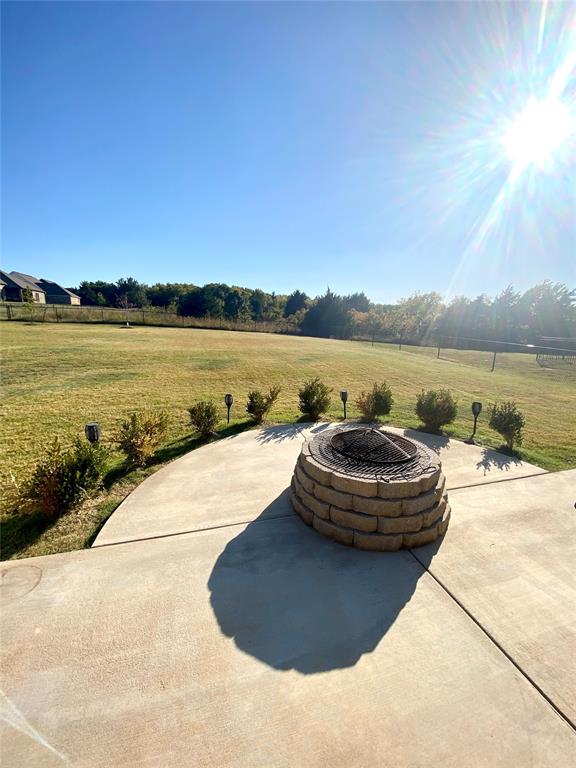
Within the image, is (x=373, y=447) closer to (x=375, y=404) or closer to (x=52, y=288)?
(x=375, y=404)

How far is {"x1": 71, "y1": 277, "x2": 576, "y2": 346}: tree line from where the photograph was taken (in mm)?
43250

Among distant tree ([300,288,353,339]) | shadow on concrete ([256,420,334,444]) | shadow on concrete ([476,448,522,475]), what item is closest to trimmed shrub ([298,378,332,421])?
shadow on concrete ([256,420,334,444])

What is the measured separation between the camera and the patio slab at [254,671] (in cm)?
192

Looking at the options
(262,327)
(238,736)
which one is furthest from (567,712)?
(262,327)

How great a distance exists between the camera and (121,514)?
13.5 ft

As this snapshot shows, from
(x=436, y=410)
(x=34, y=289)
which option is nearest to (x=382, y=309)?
(x=34, y=289)

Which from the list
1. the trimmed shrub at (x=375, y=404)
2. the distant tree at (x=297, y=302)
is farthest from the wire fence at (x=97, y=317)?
the trimmed shrub at (x=375, y=404)

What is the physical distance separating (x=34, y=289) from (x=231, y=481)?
62.5 metres

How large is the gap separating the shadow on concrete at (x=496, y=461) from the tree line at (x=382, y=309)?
3768 cm

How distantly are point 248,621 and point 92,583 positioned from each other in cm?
153

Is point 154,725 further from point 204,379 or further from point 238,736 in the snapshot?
point 204,379

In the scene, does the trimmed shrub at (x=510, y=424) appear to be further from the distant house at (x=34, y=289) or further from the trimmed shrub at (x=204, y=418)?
the distant house at (x=34, y=289)

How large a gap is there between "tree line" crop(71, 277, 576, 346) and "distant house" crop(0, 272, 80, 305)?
6.93 metres

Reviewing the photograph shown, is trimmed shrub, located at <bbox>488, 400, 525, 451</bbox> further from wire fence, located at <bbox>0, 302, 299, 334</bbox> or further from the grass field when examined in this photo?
wire fence, located at <bbox>0, 302, 299, 334</bbox>
